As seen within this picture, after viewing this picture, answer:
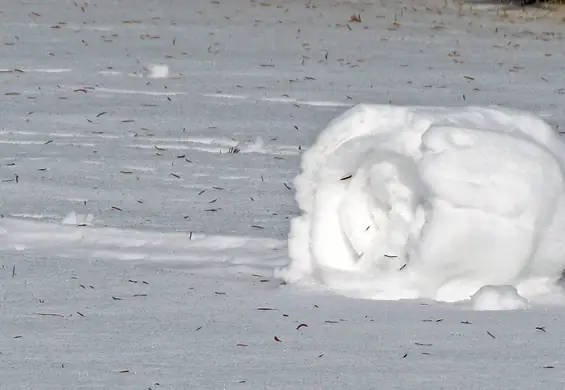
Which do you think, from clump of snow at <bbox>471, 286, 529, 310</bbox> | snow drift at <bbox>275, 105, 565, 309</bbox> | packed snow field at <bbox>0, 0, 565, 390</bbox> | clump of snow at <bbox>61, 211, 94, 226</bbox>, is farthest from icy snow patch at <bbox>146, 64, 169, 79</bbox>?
clump of snow at <bbox>471, 286, 529, 310</bbox>

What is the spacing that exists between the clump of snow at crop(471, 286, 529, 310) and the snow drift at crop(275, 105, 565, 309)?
2cm

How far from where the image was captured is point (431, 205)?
13.3 ft

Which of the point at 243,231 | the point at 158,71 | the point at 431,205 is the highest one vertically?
the point at 158,71

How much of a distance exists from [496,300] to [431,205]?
40 centimetres

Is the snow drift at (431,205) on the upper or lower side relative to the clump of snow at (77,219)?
upper

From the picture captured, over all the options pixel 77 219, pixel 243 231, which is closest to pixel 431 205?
pixel 243 231

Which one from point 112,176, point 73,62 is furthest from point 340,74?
point 112,176

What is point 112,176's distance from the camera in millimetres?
6285

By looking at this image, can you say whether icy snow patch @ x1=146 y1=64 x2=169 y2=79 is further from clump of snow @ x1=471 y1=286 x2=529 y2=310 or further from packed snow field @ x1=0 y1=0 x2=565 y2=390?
clump of snow @ x1=471 y1=286 x2=529 y2=310

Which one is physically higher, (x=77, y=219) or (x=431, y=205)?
(x=431, y=205)

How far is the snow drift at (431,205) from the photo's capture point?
4.03 m

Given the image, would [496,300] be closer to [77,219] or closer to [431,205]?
[431,205]

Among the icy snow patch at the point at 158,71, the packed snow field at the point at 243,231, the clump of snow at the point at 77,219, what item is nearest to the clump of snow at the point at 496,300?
the packed snow field at the point at 243,231

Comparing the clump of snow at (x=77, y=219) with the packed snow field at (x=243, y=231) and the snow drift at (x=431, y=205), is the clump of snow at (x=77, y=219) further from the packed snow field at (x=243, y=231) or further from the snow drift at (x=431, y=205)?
the snow drift at (x=431, y=205)
